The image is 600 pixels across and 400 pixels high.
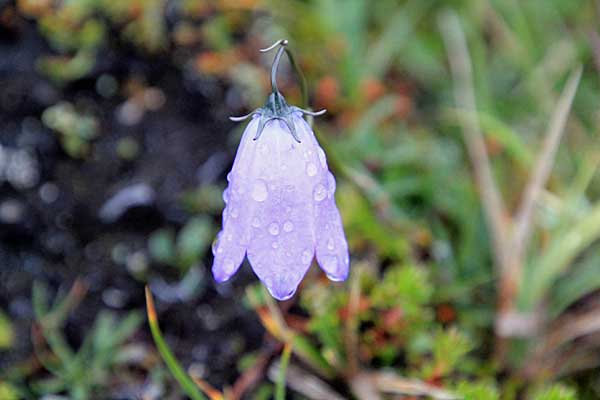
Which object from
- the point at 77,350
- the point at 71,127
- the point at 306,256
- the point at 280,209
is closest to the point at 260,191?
the point at 280,209

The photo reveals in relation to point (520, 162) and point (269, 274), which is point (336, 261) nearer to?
point (269, 274)

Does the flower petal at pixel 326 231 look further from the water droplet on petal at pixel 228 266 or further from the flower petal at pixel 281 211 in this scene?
the water droplet on petal at pixel 228 266

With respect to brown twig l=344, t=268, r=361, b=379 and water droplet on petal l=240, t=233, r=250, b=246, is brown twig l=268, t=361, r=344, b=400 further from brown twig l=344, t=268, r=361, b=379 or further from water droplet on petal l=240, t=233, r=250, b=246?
water droplet on petal l=240, t=233, r=250, b=246

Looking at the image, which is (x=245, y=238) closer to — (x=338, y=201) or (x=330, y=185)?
(x=330, y=185)

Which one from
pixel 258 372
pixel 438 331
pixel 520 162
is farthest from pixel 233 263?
pixel 520 162

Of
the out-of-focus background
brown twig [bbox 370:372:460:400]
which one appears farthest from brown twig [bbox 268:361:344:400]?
brown twig [bbox 370:372:460:400]

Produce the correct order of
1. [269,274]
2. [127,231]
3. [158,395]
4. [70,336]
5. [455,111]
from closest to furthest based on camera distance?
[269,274] < [158,395] < [70,336] < [127,231] < [455,111]
